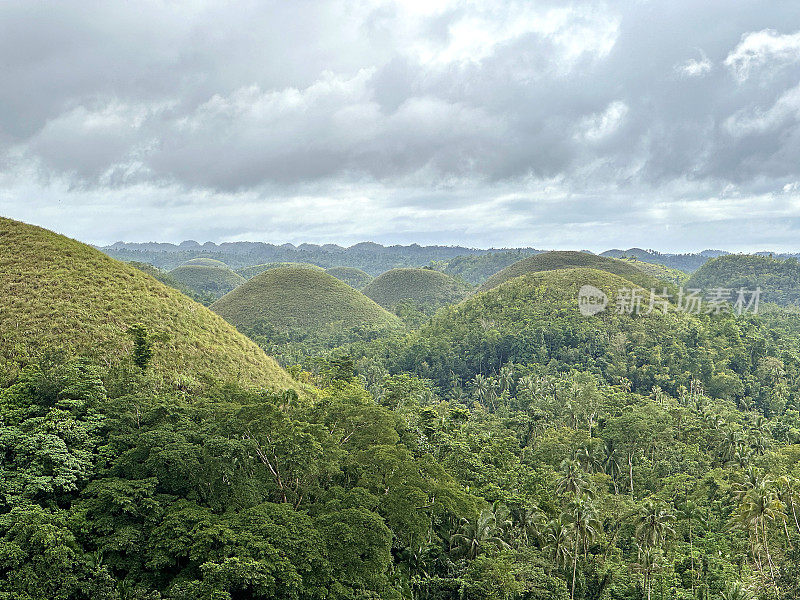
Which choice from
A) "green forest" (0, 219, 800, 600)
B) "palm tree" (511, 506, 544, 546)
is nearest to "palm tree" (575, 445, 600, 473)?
"green forest" (0, 219, 800, 600)

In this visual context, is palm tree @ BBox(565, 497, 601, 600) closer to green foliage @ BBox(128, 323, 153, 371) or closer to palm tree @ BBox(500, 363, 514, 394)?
green foliage @ BBox(128, 323, 153, 371)

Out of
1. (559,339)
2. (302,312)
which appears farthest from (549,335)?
(302,312)

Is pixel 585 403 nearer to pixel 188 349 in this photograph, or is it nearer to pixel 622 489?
pixel 622 489

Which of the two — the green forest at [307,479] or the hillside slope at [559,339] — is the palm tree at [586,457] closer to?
the green forest at [307,479]

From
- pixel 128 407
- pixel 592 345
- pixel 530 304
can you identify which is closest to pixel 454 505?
pixel 128 407

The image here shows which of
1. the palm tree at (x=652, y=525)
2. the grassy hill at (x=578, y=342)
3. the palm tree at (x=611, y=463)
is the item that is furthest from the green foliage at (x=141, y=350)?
the grassy hill at (x=578, y=342)

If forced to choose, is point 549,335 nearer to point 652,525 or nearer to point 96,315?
point 652,525
